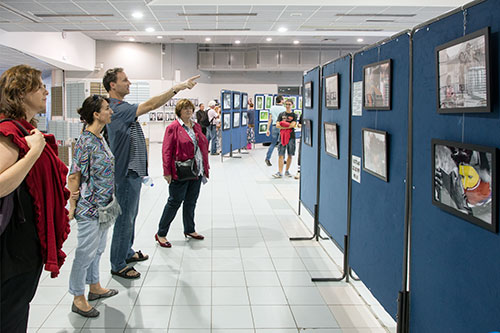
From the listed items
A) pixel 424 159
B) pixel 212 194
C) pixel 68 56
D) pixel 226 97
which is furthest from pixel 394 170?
pixel 68 56

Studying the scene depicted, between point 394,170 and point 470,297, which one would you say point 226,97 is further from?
point 470,297

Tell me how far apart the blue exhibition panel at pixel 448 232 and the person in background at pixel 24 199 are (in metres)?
1.73

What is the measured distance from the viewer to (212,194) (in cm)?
743

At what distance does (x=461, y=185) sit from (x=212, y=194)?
5860 millimetres

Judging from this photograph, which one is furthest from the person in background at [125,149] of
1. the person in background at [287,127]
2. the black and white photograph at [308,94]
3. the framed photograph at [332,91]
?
the person in background at [287,127]

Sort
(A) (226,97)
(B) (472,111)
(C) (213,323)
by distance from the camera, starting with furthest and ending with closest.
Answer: (A) (226,97) < (C) (213,323) < (B) (472,111)

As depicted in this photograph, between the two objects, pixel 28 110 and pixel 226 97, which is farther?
pixel 226 97

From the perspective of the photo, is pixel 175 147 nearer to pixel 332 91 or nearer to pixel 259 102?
pixel 332 91

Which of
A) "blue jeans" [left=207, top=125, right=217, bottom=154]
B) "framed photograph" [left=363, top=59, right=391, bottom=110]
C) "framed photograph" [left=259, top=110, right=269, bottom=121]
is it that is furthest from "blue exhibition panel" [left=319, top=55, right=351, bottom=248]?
"framed photograph" [left=259, top=110, right=269, bottom=121]

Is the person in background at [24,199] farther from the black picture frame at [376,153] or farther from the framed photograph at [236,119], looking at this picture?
the framed photograph at [236,119]

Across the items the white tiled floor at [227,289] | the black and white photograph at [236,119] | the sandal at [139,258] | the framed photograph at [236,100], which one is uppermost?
the framed photograph at [236,100]

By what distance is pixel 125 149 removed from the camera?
3.48m

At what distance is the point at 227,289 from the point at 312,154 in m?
1.99

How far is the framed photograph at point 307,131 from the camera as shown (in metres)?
4.99
